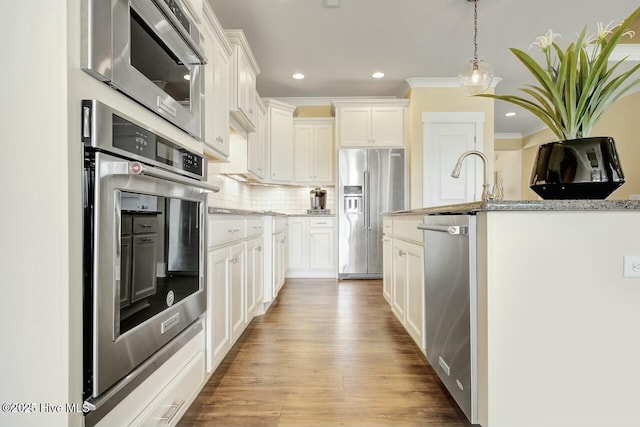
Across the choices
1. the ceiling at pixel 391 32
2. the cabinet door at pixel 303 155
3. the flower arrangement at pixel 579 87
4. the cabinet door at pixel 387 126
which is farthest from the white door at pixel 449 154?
the flower arrangement at pixel 579 87

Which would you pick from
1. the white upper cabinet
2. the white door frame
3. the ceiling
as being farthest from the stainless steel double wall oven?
the white door frame

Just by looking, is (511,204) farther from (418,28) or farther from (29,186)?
(418,28)

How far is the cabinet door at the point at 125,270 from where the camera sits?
2.77 ft

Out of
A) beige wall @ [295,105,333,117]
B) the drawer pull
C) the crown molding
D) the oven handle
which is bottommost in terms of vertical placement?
the drawer pull

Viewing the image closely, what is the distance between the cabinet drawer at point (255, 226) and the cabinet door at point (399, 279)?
1.10 meters

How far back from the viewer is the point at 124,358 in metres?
0.83

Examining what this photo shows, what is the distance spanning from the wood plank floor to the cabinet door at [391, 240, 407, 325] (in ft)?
0.62

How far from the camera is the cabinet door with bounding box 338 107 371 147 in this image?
15.4 feet

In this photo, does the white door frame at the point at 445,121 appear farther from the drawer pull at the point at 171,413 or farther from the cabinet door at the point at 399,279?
the drawer pull at the point at 171,413

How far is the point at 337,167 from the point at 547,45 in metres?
3.50

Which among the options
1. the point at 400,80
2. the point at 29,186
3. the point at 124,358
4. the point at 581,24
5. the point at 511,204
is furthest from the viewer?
the point at 400,80

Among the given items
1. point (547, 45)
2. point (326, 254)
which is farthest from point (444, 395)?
point (326, 254)

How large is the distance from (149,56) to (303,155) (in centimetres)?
404

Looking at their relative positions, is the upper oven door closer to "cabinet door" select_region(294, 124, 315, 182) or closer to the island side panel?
the island side panel
